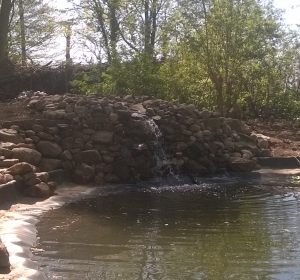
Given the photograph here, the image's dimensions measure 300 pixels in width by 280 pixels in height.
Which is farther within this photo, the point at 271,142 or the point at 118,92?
the point at 118,92

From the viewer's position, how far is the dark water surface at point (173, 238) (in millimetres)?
4086

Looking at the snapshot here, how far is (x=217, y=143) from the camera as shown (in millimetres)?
10438

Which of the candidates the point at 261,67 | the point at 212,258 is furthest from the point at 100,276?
the point at 261,67

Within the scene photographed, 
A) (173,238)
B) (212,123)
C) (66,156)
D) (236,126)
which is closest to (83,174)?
(66,156)

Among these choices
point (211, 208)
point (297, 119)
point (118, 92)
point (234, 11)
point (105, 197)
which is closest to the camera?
point (211, 208)

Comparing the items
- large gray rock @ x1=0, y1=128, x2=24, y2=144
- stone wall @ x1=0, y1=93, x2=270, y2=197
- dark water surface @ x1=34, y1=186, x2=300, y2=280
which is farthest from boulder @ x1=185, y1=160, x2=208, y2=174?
large gray rock @ x1=0, y1=128, x2=24, y2=144

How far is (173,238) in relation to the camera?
201 inches

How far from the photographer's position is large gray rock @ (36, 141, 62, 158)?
8.78m

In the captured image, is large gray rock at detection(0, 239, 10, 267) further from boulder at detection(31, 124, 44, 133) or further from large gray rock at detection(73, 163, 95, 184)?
boulder at detection(31, 124, 44, 133)

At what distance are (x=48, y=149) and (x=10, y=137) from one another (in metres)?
0.64

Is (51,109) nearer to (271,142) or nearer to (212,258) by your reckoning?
(271,142)

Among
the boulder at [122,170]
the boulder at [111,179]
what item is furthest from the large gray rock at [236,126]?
the boulder at [111,179]

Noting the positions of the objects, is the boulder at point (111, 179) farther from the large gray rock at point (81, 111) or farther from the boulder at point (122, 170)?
the large gray rock at point (81, 111)

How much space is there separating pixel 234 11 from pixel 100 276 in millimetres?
10150
